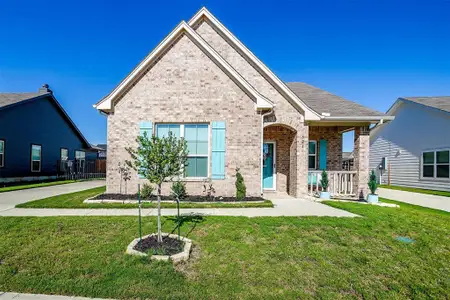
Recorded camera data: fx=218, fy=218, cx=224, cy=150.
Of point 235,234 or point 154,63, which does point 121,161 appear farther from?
point 235,234

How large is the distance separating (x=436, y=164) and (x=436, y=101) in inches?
183

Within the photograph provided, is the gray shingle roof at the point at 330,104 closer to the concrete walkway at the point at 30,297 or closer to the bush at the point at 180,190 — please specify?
the bush at the point at 180,190

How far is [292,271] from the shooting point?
3.42m

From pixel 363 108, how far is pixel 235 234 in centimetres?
881

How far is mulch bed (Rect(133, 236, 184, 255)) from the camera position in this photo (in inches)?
150

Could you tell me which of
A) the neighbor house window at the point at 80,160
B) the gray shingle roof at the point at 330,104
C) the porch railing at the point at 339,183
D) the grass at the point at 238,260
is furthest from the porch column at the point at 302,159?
the neighbor house window at the point at 80,160

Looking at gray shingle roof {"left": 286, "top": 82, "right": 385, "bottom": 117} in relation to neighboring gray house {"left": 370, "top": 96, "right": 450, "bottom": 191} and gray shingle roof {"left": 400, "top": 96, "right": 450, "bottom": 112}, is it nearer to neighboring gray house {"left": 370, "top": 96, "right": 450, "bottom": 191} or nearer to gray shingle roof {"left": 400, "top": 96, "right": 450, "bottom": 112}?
neighboring gray house {"left": 370, "top": 96, "right": 450, "bottom": 191}

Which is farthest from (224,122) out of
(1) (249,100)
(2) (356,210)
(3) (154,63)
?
(2) (356,210)

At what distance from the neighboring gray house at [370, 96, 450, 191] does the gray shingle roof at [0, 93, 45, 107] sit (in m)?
26.9

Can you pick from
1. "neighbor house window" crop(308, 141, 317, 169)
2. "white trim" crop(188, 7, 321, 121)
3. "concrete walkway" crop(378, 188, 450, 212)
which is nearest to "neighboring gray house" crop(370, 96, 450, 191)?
"concrete walkway" crop(378, 188, 450, 212)

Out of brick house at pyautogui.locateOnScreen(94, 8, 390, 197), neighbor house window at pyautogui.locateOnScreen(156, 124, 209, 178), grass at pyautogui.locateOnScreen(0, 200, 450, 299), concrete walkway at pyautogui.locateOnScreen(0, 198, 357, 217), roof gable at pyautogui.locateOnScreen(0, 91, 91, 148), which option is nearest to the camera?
grass at pyautogui.locateOnScreen(0, 200, 450, 299)

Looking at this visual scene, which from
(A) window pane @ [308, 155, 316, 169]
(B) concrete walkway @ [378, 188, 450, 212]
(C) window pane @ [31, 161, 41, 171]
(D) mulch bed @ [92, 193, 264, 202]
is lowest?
(B) concrete walkway @ [378, 188, 450, 212]

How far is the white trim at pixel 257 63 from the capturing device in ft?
29.4

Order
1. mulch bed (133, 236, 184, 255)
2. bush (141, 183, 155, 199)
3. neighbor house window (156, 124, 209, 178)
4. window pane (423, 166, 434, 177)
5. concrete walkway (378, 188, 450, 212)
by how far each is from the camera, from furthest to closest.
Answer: window pane (423, 166, 434, 177)
concrete walkway (378, 188, 450, 212)
neighbor house window (156, 124, 209, 178)
bush (141, 183, 155, 199)
mulch bed (133, 236, 184, 255)
